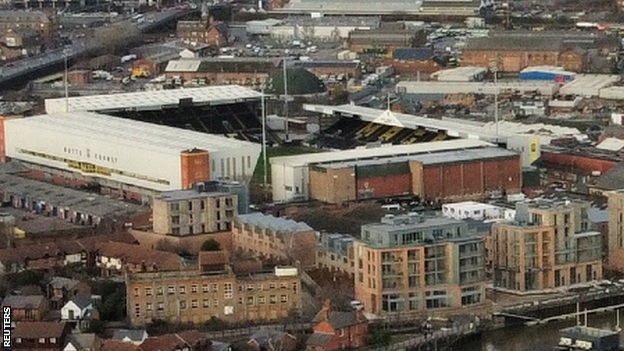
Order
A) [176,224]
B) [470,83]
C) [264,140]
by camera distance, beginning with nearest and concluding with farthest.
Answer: [176,224] < [264,140] < [470,83]

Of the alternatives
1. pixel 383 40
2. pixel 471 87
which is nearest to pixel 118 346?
pixel 471 87

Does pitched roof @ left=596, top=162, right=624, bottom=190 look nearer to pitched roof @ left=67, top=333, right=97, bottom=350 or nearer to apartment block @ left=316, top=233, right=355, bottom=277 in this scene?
apartment block @ left=316, top=233, right=355, bottom=277

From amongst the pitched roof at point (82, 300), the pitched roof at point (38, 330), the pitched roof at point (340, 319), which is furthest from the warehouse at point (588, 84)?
the pitched roof at point (38, 330)

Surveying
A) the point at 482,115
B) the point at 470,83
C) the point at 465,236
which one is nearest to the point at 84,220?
the point at 465,236

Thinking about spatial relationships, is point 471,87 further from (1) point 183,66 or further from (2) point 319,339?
(2) point 319,339

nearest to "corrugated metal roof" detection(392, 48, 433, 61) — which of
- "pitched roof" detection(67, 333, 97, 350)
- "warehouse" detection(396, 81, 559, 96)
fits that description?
"warehouse" detection(396, 81, 559, 96)

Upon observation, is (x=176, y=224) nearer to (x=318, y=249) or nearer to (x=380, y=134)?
(x=318, y=249)
